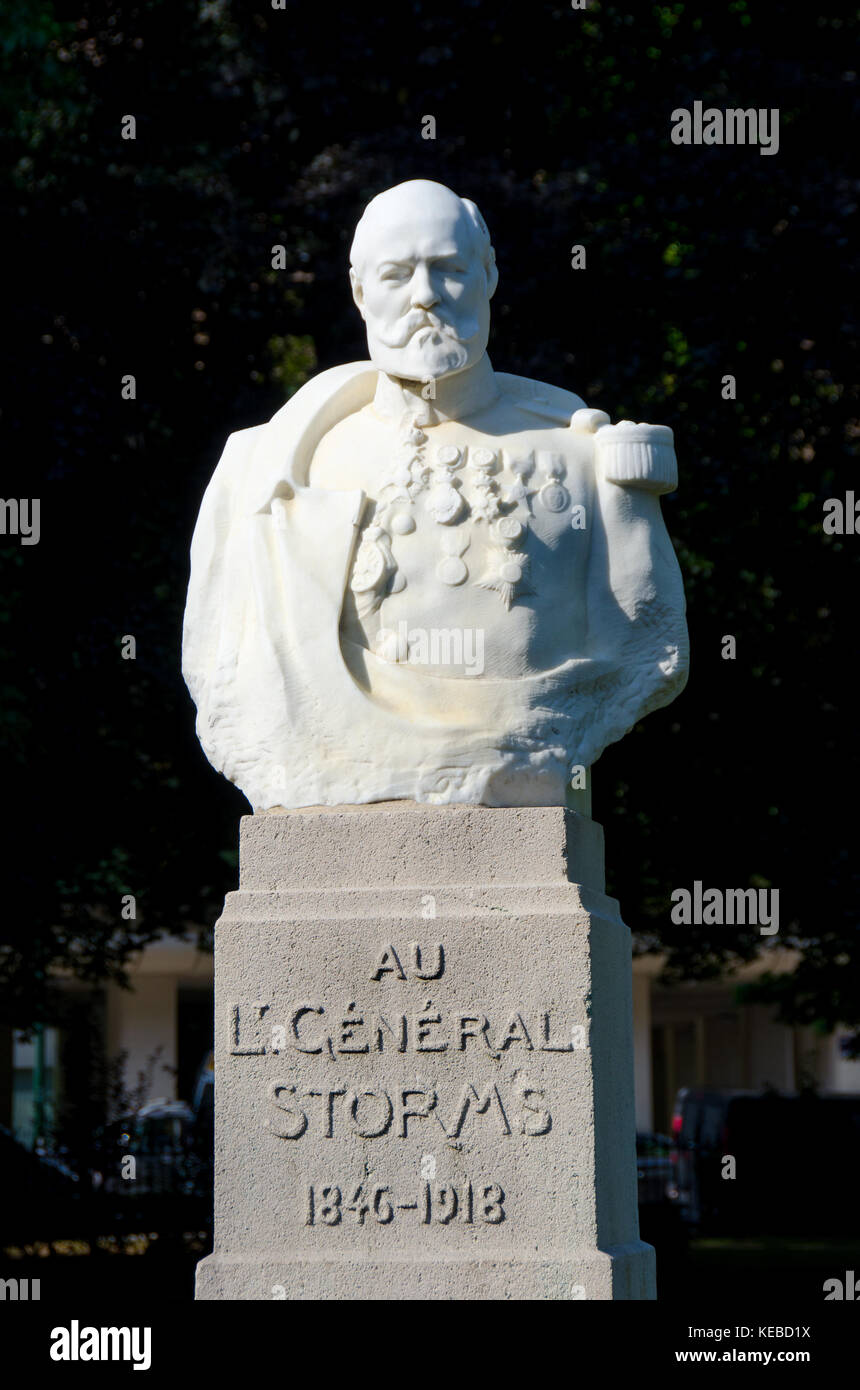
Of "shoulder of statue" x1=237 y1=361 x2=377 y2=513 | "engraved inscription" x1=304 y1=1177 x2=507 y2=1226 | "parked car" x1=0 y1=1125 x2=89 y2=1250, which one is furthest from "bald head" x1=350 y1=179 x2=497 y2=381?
"parked car" x1=0 y1=1125 x2=89 y2=1250

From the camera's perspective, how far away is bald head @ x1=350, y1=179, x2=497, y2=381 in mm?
6777

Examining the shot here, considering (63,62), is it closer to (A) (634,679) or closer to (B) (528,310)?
(B) (528,310)

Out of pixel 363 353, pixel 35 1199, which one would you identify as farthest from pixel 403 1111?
pixel 363 353

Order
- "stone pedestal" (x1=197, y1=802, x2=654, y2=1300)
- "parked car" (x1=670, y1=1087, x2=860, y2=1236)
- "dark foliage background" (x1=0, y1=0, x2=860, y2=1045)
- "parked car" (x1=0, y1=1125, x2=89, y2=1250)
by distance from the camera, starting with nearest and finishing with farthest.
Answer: "stone pedestal" (x1=197, y1=802, x2=654, y2=1300) < "parked car" (x1=0, y1=1125, x2=89, y2=1250) < "dark foliage background" (x1=0, y1=0, x2=860, y2=1045) < "parked car" (x1=670, y1=1087, x2=860, y2=1236)

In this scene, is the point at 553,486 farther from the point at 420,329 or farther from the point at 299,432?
the point at 299,432

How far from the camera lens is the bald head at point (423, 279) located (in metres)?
6.78

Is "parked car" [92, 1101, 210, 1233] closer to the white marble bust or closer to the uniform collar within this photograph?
the white marble bust

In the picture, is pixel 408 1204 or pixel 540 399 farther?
pixel 540 399

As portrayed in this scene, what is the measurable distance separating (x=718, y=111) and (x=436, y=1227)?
11085mm

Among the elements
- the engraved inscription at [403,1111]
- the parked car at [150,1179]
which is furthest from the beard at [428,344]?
the parked car at [150,1179]

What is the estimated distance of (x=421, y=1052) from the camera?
6301mm

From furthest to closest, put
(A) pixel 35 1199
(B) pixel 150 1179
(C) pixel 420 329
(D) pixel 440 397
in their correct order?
(B) pixel 150 1179 < (A) pixel 35 1199 < (D) pixel 440 397 < (C) pixel 420 329

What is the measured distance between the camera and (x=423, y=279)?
6781 millimetres

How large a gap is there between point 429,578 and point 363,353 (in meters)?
8.89
